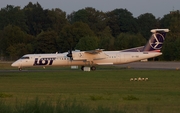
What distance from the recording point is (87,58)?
59.9 meters

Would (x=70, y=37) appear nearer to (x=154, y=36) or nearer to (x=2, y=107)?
(x=154, y=36)

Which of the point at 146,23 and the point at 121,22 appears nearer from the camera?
the point at 121,22

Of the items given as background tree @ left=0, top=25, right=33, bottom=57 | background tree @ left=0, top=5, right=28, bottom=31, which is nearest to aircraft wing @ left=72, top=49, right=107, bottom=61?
background tree @ left=0, top=25, right=33, bottom=57

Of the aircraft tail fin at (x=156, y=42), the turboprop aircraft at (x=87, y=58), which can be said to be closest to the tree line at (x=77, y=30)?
the aircraft tail fin at (x=156, y=42)

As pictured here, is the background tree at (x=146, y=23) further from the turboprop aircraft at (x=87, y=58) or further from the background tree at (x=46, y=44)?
the turboprop aircraft at (x=87, y=58)

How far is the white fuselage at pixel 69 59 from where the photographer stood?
58312mm

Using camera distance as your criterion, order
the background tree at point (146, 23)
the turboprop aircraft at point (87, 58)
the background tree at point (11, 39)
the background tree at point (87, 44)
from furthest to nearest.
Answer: the background tree at point (146, 23)
the background tree at point (11, 39)
the background tree at point (87, 44)
the turboprop aircraft at point (87, 58)

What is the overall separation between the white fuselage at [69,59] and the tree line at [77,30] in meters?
33.7

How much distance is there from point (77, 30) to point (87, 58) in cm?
5091

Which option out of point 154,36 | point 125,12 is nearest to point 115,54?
point 154,36

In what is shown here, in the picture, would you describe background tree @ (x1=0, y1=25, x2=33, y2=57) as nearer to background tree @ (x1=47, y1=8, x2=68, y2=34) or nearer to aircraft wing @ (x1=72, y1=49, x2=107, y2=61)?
background tree @ (x1=47, y1=8, x2=68, y2=34)

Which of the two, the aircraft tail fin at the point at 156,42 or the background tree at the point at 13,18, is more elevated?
the background tree at the point at 13,18

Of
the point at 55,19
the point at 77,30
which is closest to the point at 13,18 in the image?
the point at 55,19

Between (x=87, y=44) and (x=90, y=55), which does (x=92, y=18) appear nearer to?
(x=87, y=44)
